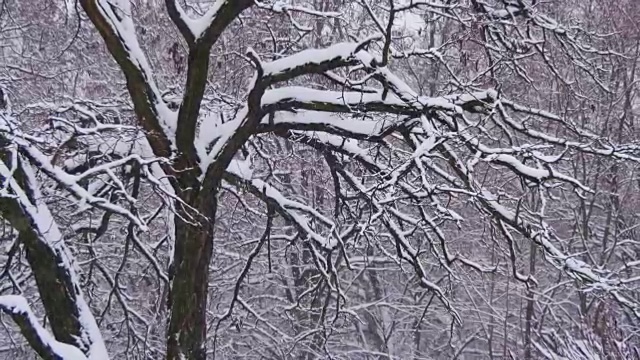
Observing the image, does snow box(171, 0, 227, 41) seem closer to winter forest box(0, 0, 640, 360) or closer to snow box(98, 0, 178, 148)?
winter forest box(0, 0, 640, 360)

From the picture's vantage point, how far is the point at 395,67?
44.9ft

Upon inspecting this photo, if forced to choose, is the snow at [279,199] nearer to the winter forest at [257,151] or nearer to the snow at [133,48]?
the winter forest at [257,151]

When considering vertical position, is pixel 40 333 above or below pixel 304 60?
below

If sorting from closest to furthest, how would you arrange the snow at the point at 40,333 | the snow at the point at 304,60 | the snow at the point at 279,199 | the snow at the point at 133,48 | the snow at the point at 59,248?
the snow at the point at 40,333, the snow at the point at 59,248, the snow at the point at 304,60, the snow at the point at 133,48, the snow at the point at 279,199

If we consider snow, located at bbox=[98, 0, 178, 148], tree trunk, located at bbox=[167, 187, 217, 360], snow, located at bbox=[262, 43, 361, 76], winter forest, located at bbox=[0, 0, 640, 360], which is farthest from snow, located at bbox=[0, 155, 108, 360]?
snow, located at bbox=[262, 43, 361, 76]

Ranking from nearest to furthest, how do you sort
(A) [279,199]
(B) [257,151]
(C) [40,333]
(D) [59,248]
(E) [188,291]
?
(C) [40,333] < (D) [59,248] < (E) [188,291] < (A) [279,199] < (B) [257,151]

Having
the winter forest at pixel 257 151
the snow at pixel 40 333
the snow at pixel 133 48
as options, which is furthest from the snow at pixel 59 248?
the snow at pixel 133 48

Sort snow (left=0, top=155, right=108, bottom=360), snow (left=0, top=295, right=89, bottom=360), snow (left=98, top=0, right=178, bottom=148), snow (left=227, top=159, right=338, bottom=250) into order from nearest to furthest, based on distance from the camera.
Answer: snow (left=0, top=295, right=89, bottom=360), snow (left=0, top=155, right=108, bottom=360), snow (left=98, top=0, right=178, bottom=148), snow (left=227, top=159, right=338, bottom=250)

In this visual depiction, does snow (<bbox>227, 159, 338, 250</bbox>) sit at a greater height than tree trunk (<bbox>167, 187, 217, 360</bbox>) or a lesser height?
greater

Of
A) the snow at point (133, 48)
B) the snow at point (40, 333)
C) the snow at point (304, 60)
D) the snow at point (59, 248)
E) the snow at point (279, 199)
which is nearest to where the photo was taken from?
the snow at point (40, 333)

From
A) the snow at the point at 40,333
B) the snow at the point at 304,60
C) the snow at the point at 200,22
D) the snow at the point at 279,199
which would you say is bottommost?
the snow at the point at 40,333

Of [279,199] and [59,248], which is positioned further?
[279,199]

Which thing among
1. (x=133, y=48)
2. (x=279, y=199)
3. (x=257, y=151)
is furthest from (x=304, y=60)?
(x=257, y=151)

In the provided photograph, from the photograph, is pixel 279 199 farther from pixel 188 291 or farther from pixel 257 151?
pixel 188 291
